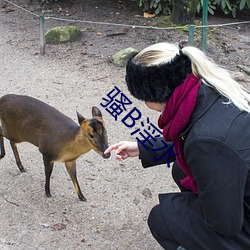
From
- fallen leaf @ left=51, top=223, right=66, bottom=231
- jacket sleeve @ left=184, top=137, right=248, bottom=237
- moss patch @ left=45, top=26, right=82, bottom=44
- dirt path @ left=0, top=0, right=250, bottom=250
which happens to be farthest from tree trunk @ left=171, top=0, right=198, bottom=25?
jacket sleeve @ left=184, top=137, right=248, bottom=237

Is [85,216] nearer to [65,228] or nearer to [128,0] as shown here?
[65,228]

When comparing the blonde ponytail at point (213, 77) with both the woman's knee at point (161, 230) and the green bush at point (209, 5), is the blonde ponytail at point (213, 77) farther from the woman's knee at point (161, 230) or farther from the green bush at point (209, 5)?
the green bush at point (209, 5)

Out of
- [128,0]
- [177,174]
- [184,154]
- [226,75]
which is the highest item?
[226,75]

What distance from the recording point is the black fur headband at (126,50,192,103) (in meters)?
1.97

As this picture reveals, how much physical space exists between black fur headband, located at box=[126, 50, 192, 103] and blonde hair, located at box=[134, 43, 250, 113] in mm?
23

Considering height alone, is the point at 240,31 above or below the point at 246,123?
below

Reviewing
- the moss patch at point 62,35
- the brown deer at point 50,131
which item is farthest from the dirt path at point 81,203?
the moss patch at point 62,35

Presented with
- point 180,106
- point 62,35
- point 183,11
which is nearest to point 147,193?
point 180,106

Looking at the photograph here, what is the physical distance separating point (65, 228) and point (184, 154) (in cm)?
133

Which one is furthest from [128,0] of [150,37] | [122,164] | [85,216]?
[85,216]

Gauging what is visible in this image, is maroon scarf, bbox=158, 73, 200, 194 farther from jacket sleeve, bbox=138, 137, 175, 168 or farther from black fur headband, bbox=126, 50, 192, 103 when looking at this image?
jacket sleeve, bbox=138, 137, 175, 168

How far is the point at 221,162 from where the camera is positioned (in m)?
1.87

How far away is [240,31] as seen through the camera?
687cm

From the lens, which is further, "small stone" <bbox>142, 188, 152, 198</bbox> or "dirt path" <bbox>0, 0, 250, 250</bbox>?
"small stone" <bbox>142, 188, 152, 198</bbox>
